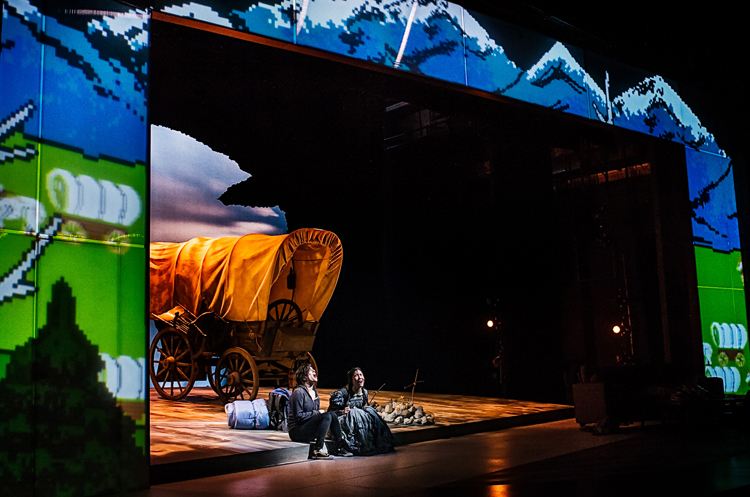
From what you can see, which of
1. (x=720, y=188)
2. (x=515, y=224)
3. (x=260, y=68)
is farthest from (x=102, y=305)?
(x=720, y=188)

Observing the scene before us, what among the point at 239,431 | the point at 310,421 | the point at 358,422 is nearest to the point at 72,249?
the point at 310,421

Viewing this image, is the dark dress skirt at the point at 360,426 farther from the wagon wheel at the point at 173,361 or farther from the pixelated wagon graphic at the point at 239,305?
the wagon wheel at the point at 173,361

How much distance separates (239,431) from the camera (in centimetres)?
748

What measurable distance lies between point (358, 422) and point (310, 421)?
1.57 feet

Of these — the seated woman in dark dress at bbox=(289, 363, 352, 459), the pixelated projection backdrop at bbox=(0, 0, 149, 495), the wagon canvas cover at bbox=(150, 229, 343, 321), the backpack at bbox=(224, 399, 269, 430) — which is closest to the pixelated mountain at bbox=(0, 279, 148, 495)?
the pixelated projection backdrop at bbox=(0, 0, 149, 495)

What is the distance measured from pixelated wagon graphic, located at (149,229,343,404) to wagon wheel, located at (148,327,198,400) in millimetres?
15

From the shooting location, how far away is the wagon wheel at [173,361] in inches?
387

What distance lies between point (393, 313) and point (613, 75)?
636 cm

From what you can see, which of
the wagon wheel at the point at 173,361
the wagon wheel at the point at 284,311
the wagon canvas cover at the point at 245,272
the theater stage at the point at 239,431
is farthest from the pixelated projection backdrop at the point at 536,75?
the theater stage at the point at 239,431

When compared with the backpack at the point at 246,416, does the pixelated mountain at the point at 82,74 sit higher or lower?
higher

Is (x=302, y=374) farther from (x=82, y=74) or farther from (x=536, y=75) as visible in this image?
(x=536, y=75)

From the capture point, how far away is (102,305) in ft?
16.9

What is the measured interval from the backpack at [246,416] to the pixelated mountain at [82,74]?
3.39 m

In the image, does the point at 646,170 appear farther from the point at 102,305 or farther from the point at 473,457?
the point at 102,305
